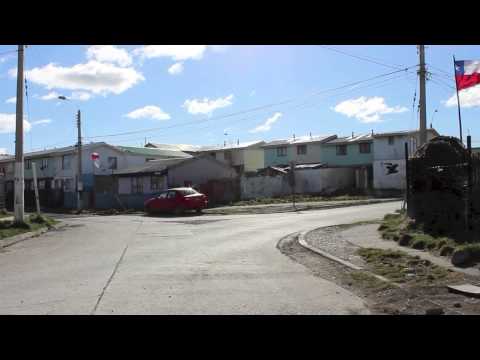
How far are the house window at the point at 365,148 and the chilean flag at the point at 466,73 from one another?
38.3m

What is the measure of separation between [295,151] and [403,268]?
166ft

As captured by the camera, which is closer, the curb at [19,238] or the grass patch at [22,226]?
the curb at [19,238]

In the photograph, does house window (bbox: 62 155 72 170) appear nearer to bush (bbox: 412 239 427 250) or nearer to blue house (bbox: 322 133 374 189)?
blue house (bbox: 322 133 374 189)

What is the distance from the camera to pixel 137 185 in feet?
144

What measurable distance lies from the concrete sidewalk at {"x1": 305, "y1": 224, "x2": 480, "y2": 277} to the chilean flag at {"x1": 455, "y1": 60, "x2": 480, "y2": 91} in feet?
16.8

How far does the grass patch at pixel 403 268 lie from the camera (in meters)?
9.11

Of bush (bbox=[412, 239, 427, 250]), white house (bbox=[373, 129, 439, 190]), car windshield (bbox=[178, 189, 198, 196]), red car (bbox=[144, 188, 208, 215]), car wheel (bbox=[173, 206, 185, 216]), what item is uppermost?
white house (bbox=[373, 129, 439, 190])

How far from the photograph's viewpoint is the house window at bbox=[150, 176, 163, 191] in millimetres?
41906

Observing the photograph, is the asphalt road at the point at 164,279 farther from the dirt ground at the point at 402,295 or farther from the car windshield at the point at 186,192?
the car windshield at the point at 186,192

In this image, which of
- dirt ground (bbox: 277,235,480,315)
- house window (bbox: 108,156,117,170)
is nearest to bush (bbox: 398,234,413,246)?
dirt ground (bbox: 277,235,480,315)

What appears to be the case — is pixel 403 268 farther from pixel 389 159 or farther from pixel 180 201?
pixel 389 159

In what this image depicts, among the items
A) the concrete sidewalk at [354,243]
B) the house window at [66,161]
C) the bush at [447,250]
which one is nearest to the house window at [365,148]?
the house window at [66,161]
